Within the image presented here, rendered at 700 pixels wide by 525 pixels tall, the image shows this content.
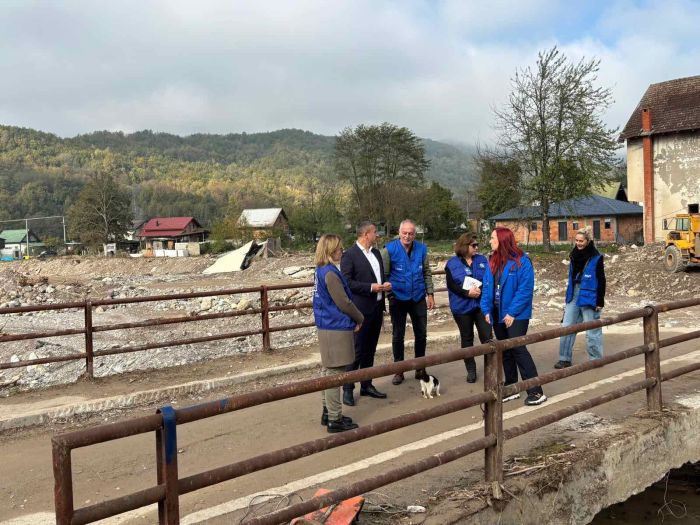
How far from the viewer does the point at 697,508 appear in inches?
229

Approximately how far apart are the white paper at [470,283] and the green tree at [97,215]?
8934cm

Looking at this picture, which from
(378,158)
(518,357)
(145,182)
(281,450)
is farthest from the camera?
(145,182)

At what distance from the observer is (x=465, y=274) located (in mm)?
7012

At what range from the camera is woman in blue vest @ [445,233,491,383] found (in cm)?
698

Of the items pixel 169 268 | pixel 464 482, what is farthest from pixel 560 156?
pixel 169 268

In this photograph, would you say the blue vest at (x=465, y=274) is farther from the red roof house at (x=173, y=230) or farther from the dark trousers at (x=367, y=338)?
the red roof house at (x=173, y=230)

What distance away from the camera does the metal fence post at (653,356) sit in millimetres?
5215

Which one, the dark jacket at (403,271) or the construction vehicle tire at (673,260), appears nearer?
the dark jacket at (403,271)

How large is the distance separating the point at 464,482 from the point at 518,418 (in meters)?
1.86

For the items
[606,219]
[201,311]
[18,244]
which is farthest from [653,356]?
[18,244]

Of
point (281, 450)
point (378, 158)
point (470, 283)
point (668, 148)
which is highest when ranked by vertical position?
point (378, 158)

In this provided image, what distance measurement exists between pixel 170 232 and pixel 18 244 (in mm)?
36082

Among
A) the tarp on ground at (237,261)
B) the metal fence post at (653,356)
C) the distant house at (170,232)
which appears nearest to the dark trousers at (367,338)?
the metal fence post at (653,356)

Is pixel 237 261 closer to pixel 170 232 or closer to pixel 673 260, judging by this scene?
pixel 673 260
